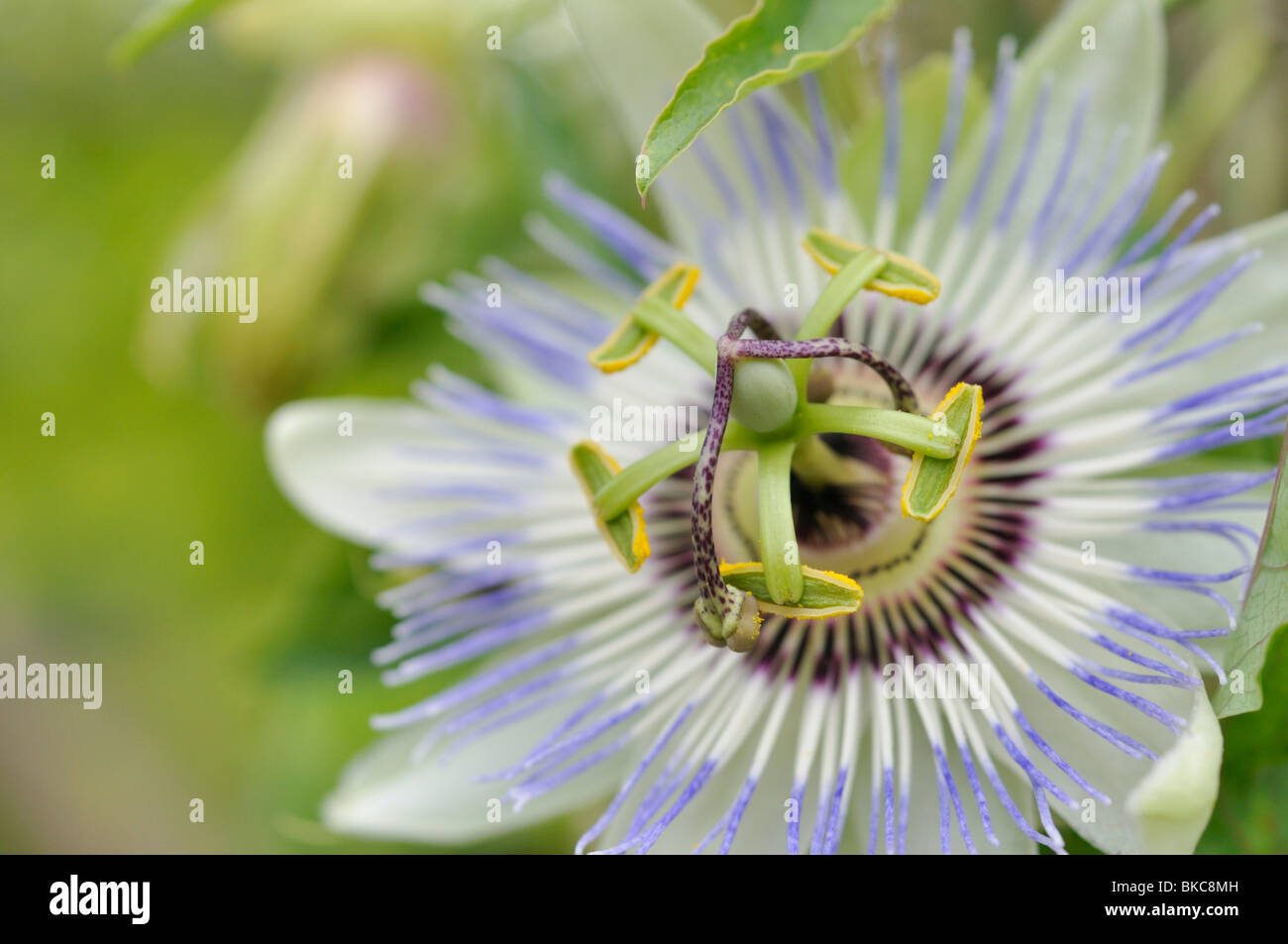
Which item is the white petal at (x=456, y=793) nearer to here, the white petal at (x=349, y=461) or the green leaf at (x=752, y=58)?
the white petal at (x=349, y=461)

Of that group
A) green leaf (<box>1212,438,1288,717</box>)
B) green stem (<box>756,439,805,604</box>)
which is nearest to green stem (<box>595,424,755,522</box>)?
green stem (<box>756,439,805,604</box>)

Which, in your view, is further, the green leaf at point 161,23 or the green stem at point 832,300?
the green leaf at point 161,23

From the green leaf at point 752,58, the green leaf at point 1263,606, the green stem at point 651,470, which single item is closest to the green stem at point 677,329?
the green stem at point 651,470

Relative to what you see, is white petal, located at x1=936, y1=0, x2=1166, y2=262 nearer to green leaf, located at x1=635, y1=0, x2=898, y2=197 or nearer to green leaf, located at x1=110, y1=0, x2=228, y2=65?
green leaf, located at x1=635, y1=0, x2=898, y2=197

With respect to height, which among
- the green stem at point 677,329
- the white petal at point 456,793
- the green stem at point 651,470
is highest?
the green stem at point 677,329

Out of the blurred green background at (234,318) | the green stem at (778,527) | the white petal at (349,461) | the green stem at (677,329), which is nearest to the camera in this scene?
the green stem at (778,527)

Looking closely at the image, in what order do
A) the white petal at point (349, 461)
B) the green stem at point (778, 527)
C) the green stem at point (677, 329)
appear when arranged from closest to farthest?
the green stem at point (778, 527)
the green stem at point (677, 329)
the white petal at point (349, 461)

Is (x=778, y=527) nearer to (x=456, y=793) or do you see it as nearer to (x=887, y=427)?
(x=887, y=427)
